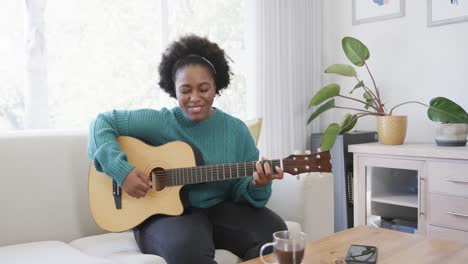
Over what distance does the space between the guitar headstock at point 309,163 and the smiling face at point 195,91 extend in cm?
39

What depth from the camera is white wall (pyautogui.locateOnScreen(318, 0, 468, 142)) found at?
102 inches

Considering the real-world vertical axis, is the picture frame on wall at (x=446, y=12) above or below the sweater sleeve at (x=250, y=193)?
above

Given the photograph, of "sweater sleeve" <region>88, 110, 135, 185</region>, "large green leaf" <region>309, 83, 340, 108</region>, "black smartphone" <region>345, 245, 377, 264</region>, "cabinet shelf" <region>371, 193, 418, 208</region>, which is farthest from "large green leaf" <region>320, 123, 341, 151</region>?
"black smartphone" <region>345, 245, 377, 264</region>

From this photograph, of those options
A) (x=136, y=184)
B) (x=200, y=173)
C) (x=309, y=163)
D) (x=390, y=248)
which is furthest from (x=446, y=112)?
(x=136, y=184)

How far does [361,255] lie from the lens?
1139 millimetres

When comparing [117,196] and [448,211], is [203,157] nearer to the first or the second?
[117,196]

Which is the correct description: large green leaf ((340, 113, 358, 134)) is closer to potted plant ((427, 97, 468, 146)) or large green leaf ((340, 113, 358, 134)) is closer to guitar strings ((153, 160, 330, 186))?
potted plant ((427, 97, 468, 146))

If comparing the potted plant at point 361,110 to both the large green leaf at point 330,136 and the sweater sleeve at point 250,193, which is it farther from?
the sweater sleeve at point 250,193

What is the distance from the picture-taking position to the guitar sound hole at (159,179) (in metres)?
1.56

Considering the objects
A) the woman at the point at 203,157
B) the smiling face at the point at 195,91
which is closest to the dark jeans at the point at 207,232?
the woman at the point at 203,157

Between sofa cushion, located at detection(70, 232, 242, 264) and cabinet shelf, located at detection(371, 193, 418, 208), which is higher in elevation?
sofa cushion, located at detection(70, 232, 242, 264)

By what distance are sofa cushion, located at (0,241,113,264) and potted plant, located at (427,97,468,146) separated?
1832 millimetres

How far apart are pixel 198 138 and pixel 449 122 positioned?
4.66 feet

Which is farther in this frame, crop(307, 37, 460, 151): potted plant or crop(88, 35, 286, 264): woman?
crop(307, 37, 460, 151): potted plant
